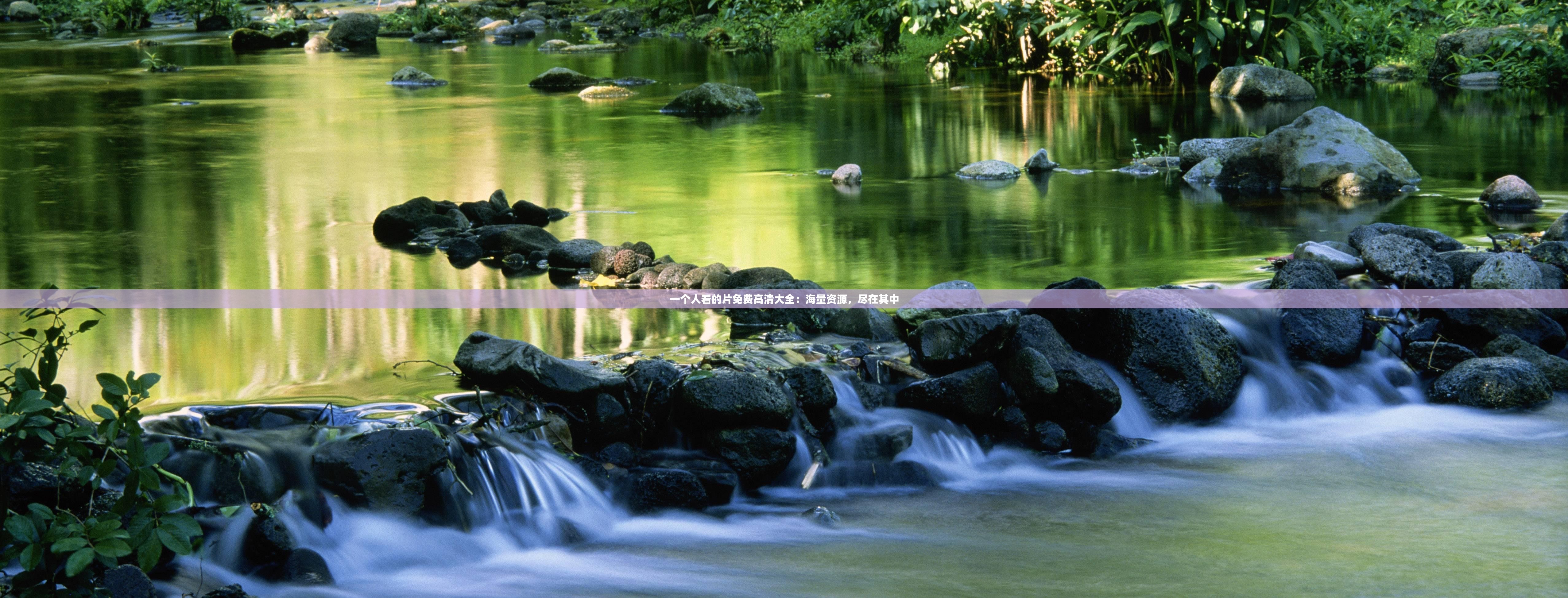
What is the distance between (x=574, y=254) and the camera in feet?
21.3

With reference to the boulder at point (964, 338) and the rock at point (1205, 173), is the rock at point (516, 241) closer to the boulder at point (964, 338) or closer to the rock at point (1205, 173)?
the boulder at point (964, 338)

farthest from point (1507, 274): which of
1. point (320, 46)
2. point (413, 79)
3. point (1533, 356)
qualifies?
point (320, 46)

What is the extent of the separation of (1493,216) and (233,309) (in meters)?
6.66

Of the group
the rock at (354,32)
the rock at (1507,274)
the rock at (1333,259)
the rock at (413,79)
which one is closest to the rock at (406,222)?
the rock at (1333,259)

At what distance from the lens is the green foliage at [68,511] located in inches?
111

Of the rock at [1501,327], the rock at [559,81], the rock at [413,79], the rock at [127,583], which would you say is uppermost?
the rock at [413,79]

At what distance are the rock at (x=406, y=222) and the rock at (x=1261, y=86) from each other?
927 centimetres

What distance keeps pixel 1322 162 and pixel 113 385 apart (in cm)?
769

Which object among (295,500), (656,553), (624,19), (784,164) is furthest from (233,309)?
(624,19)

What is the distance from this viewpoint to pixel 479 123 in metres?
12.4

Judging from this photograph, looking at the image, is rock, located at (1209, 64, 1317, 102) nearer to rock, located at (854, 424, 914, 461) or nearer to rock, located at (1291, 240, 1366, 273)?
rock, located at (1291, 240, 1366, 273)

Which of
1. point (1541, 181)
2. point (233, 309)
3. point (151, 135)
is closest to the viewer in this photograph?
point (233, 309)

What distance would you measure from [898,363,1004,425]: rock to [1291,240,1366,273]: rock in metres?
1.99

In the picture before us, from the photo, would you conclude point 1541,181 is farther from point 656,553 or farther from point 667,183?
point 656,553
